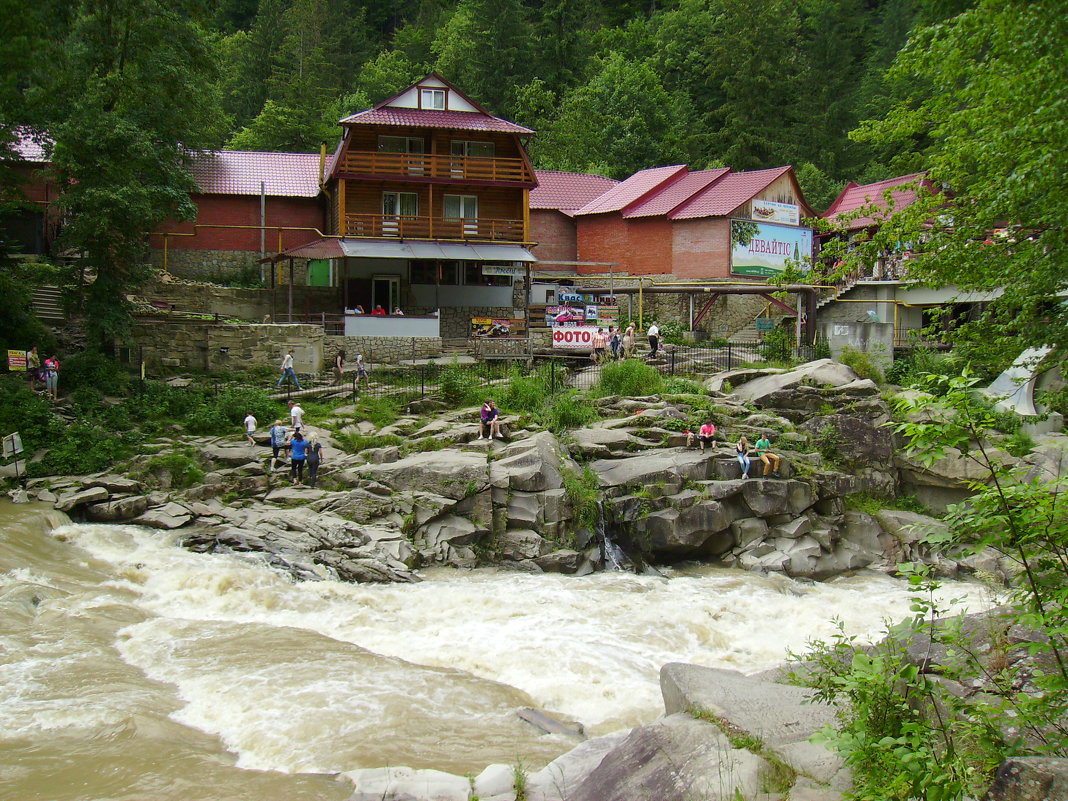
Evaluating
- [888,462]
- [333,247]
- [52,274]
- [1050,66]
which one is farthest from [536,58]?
[1050,66]

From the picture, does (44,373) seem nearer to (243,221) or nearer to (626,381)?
(243,221)

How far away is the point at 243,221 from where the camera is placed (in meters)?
40.0

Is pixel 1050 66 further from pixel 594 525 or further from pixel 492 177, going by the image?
pixel 492 177

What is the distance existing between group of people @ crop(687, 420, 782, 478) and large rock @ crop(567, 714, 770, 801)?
14.5 m

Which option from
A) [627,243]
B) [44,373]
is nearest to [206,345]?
[44,373]

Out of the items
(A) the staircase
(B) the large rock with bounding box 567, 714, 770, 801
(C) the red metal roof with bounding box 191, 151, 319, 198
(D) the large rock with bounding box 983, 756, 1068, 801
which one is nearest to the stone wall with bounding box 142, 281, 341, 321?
(A) the staircase

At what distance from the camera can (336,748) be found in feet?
37.9

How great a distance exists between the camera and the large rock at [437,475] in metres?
21.9

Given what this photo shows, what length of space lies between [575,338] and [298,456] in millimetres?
13265

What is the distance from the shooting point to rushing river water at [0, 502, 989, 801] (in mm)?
11203

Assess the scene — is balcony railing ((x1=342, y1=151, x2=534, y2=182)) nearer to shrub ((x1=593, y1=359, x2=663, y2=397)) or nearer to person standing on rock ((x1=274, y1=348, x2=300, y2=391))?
person standing on rock ((x1=274, y1=348, x2=300, y2=391))

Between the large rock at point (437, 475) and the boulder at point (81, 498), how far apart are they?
606 cm

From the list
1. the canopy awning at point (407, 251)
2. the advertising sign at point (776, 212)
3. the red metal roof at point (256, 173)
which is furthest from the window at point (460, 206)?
the advertising sign at point (776, 212)

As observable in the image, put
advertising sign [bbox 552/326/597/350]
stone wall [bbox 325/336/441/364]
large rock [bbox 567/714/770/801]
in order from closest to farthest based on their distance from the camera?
large rock [bbox 567/714/770/801]
advertising sign [bbox 552/326/597/350]
stone wall [bbox 325/336/441/364]
